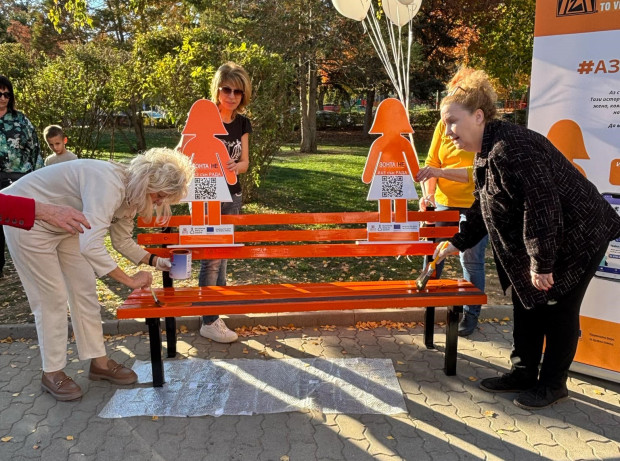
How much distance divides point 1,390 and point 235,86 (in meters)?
2.66

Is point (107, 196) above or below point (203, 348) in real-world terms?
above

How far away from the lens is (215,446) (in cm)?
285

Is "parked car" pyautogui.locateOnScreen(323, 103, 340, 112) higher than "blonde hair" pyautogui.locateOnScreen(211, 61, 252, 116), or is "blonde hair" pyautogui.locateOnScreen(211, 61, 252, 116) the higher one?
"parked car" pyautogui.locateOnScreen(323, 103, 340, 112)

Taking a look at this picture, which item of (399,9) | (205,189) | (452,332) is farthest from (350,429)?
(399,9)

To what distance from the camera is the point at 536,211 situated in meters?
2.70

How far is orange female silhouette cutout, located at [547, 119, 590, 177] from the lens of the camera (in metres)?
3.36

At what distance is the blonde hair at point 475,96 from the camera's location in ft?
9.57

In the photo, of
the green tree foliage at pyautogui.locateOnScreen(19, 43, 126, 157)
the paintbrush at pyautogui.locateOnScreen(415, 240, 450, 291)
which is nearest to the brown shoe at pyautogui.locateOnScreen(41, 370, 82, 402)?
the paintbrush at pyautogui.locateOnScreen(415, 240, 450, 291)

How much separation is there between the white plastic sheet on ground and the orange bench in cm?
20

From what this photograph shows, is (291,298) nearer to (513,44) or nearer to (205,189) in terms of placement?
(205,189)

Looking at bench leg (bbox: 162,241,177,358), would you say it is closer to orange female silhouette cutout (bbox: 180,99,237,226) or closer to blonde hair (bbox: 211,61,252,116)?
orange female silhouette cutout (bbox: 180,99,237,226)

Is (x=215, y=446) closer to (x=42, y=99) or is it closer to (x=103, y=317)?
(x=103, y=317)

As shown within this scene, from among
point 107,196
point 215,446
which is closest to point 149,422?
point 215,446

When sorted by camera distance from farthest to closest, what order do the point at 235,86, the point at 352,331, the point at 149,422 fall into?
1. the point at 352,331
2. the point at 235,86
3. the point at 149,422
